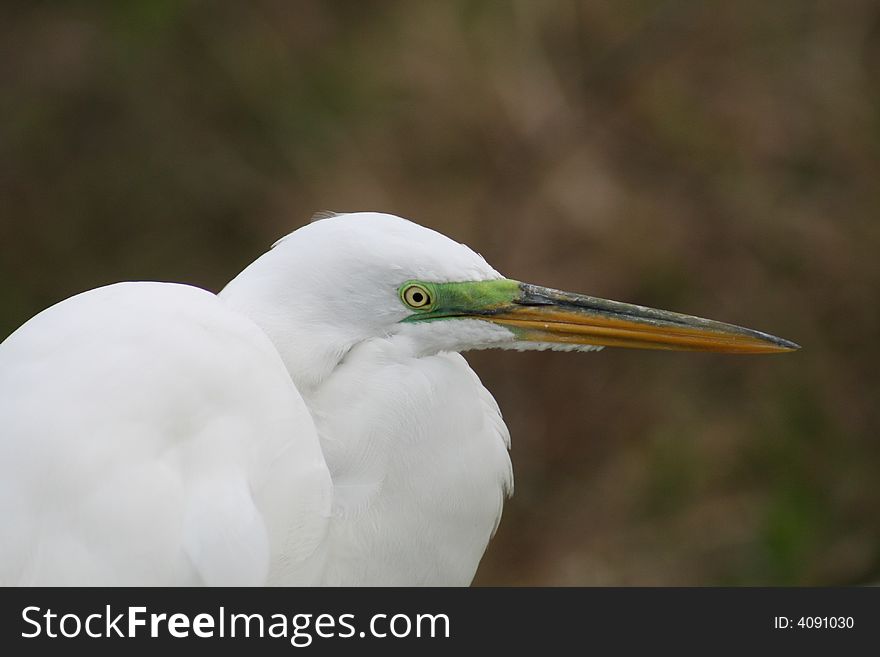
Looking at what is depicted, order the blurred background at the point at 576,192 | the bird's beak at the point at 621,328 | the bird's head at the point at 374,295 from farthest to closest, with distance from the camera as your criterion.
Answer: the blurred background at the point at 576,192 < the bird's beak at the point at 621,328 < the bird's head at the point at 374,295

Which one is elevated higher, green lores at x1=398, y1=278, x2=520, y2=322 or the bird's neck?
green lores at x1=398, y1=278, x2=520, y2=322

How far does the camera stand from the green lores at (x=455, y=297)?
162 centimetres

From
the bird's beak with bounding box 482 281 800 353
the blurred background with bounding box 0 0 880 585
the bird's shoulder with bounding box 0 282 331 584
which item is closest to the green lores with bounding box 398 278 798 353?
the bird's beak with bounding box 482 281 800 353

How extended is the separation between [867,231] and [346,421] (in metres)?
2.72

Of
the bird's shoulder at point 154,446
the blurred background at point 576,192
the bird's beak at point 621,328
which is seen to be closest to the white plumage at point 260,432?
the bird's shoulder at point 154,446

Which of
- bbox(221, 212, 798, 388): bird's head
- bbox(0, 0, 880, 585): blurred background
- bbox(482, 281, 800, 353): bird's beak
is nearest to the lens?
bbox(221, 212, 798, 388): bird's head

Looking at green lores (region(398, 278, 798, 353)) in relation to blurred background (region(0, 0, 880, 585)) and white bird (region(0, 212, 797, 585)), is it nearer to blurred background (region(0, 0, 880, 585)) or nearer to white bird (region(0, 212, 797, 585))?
white bird (region(0, 212, 797, 585))

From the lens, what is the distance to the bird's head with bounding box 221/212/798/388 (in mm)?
1604

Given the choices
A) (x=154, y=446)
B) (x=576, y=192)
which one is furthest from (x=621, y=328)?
(x=576, y=192)

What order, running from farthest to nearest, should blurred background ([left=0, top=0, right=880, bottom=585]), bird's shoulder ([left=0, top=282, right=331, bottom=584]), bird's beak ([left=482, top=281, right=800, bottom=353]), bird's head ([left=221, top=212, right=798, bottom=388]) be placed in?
blurred background ([left=0, top=0, right=880, bottom=585]) → bird's beak ([left=482, top=281, right=800, bottom=353]) → bird's head ([left=221, top=212, right=798, bottom=388]) → bird's shoulder ([left=0, top=282, right=331, bottom=584])

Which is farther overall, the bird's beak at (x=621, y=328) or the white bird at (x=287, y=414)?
the bird's beak at (x=621, y=328)

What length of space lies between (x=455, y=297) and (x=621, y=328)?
0.91 feet

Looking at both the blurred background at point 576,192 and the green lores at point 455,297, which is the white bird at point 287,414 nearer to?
the green lores at point 455,297

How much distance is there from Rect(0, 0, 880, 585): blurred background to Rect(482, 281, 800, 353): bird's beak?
5.44ft
